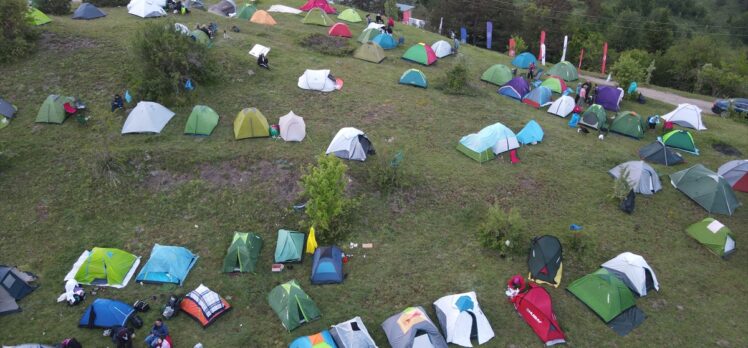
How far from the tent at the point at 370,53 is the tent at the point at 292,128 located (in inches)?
424

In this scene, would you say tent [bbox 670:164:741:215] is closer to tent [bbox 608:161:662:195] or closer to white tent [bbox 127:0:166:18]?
tent [bbox 608:161:662:195]

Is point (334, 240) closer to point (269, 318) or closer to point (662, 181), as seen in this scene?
point (269, 318)

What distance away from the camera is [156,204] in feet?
53.1

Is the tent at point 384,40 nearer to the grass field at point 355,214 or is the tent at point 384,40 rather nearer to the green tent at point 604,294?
the grass field at point 355,214

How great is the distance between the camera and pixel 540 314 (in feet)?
38.3

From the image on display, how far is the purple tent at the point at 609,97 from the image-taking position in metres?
25.0

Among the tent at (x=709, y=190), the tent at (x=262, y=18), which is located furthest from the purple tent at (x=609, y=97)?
the tent at (x=262, y=18)

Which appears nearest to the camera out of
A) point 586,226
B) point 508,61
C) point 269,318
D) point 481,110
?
point 269,318

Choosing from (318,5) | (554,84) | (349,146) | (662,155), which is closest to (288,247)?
(349,146)

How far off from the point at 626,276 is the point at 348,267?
26.6ft

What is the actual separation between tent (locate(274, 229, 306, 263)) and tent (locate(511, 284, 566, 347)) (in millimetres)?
6534

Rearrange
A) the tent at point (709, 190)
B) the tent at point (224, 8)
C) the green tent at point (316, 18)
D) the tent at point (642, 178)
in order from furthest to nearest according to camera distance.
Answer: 1. the tent at point (224, 8)
2. the green tent at point (316, 18)
3. the tent at point (642, 178)
4. the tent at point (709, 190)

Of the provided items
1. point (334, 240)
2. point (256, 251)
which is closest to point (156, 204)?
point (256, 251)

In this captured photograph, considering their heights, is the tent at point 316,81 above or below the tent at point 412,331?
above
